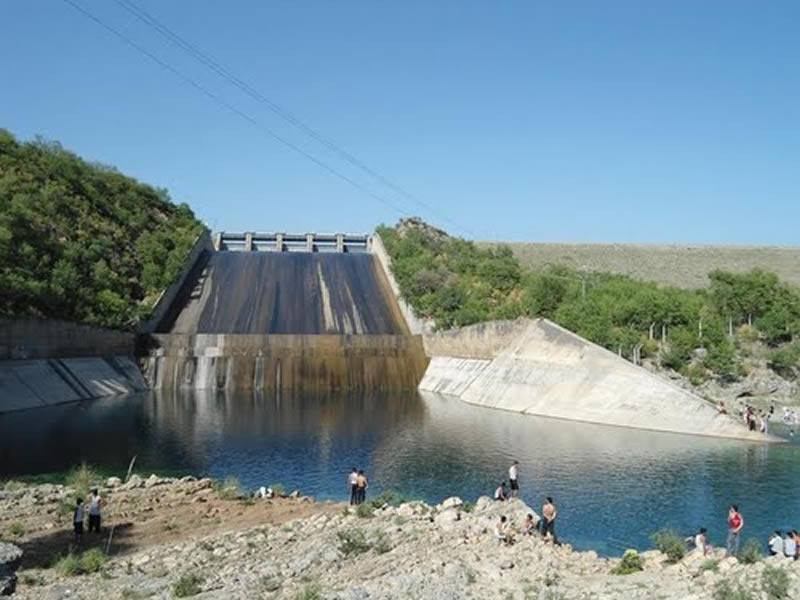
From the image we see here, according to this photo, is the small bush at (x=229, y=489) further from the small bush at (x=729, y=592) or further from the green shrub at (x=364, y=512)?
the small bush at (x=729, y=592)

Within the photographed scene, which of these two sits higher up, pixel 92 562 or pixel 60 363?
pixel 60 363

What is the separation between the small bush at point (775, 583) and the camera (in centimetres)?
1325

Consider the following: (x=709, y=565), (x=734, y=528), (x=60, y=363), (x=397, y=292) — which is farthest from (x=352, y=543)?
(x=397, y=292)

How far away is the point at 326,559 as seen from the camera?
17.7 m

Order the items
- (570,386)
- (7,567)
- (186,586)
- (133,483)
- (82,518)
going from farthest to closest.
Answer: (570,386) → (133,483) → (82,518) → (186,586) → (7,567)

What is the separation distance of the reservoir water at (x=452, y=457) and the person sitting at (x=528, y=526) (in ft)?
6.22

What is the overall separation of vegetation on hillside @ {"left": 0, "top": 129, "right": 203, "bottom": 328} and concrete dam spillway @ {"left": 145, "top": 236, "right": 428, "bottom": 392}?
325cm

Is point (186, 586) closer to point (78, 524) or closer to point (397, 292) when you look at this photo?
point (78, 524)

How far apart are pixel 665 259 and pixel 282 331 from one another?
75215mm

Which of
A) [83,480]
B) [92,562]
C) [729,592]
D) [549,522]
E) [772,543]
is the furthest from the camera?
[83,480]

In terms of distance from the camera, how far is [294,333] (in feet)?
211

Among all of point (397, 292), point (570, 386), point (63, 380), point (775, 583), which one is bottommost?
point (775, 583)

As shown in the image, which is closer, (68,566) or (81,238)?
(68,566)

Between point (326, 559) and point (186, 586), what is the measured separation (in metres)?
3.45
